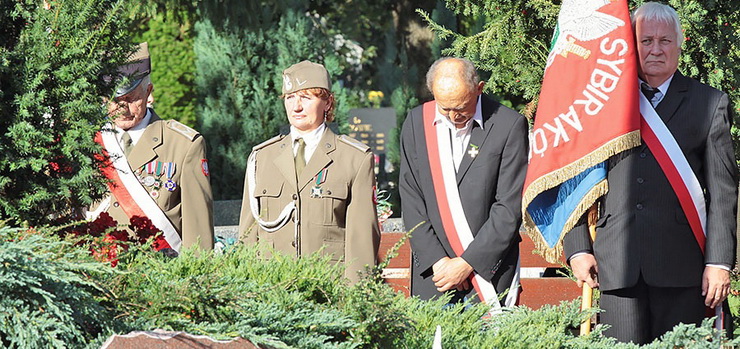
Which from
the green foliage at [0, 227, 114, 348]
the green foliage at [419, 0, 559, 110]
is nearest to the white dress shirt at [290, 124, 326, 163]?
the green foliage at [419, 0, 559, 110]

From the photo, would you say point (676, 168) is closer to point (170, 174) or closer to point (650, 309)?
point (650, 309)

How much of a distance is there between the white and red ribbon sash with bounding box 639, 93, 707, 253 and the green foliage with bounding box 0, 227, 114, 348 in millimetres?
2565

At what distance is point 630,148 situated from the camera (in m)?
4.36

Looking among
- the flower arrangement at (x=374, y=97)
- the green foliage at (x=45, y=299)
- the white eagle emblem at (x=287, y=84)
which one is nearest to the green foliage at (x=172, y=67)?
the flower arrangement at (x=374, y=97)

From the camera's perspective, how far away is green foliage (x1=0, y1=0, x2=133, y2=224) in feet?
10.5

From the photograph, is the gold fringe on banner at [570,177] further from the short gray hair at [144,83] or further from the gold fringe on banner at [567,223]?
the short gray hair at [144,83]

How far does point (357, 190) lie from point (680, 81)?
5.25ft

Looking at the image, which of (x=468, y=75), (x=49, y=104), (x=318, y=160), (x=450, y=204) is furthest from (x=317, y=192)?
(x=49, y=104)

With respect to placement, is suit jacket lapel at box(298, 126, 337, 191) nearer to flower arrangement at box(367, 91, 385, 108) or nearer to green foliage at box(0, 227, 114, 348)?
green foliage at box(0, 227, 114, 348)

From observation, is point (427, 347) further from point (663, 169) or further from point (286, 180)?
point (286, 180)

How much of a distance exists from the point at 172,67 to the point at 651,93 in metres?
12.6

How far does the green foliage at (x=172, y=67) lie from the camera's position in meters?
16.0

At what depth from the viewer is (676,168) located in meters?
4.33

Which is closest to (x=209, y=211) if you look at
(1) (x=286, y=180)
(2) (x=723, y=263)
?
(1) (x=286, y=180)
